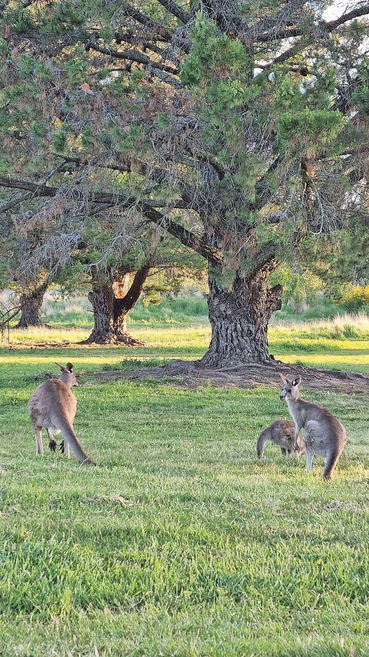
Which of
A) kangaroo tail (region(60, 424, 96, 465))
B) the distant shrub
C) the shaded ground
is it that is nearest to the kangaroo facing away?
kangaroo tail (region(60, 424, 96, 465))

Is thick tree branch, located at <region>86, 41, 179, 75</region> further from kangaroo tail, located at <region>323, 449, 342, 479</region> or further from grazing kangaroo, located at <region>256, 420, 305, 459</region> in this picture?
kangaroo tail, located at <region>323, 449, 342, 479</region>

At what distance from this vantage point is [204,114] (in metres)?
12.4

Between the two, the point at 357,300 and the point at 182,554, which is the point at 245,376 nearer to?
the point at 182,554

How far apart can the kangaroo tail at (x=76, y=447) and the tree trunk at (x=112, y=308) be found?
72.4ft

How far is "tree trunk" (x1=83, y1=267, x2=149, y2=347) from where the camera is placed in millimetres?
30672

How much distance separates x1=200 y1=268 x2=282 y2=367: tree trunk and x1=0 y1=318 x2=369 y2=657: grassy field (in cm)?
908

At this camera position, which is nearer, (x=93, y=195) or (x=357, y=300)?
(x=93, y=195)

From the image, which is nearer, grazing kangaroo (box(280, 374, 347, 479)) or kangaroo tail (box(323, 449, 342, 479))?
kangaroo tail (box(323, 449, 342, 479))

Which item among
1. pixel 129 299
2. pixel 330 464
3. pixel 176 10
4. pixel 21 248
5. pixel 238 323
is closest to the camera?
pixel 330 464

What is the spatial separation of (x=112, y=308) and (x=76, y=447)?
2379cm

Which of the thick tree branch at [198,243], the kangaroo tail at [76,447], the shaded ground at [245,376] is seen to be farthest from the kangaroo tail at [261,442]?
the thick tree branch at [198,243]

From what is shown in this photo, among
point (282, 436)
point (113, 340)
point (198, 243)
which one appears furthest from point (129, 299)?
point (282, 436)

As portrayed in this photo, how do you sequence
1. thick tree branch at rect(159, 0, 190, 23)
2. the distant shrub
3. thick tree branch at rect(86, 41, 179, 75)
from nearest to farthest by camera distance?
1. thick tree branch at rect(86, 41, 179, 75)
2. thick tree branch at rect(159, 0, 190, 23)
3. the distant shrub

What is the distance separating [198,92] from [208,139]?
959 mm
